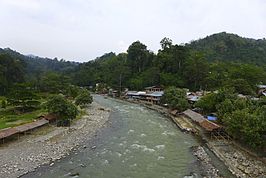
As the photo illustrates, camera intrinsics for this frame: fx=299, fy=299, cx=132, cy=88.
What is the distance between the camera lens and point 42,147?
1158 inches

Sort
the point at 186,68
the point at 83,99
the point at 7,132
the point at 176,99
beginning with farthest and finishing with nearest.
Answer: the point at 186,68, the point at 83,99, the point at 176,99, the point at 7,132

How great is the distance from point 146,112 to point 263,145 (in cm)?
3119

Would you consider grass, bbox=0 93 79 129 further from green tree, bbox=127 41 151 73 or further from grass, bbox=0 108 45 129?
green tree, bbox=127 41 151 73

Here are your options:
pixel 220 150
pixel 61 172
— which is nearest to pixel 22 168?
pixel 61 172

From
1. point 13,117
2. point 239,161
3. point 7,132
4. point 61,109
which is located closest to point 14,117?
point 13,117

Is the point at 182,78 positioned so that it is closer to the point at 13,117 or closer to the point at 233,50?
the point at 233,50

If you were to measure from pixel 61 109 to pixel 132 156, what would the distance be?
1541 centimetres

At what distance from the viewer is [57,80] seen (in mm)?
78188

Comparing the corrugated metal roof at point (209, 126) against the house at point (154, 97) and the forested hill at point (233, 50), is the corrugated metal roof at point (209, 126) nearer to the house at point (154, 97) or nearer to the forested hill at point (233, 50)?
the house at point (154, 97)

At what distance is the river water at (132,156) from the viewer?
23.9 metres

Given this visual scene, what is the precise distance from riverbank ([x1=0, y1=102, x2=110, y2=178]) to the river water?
111cm

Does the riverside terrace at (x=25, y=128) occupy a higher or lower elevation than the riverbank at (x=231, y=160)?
higher

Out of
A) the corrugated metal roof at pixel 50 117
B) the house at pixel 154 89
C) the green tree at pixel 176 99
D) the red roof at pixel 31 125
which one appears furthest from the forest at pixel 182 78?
the red roof at pixel 31 125

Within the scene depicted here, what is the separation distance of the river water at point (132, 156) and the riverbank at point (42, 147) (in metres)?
1.11
